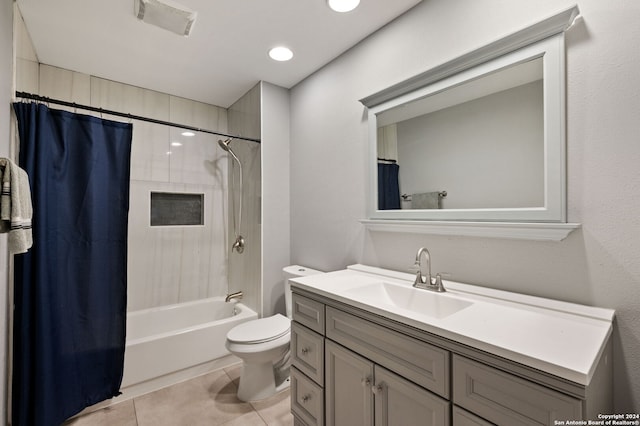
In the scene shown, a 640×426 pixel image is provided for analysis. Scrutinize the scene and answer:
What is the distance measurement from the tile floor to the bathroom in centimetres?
72

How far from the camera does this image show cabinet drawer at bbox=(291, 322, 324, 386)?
1.39m

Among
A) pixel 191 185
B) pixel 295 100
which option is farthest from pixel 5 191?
pixel 295 100

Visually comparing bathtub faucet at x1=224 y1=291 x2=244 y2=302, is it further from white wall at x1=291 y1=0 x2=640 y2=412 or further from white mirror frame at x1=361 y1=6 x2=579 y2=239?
white mirror frame at x1=361 y1=6 x2=579 y2=239

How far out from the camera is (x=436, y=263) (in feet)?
4.92

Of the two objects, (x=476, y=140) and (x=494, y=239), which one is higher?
(x=476, y=140)

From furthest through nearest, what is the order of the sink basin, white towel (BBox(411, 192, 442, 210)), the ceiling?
the ceiling
white towel (BBox(411, 192, 442, 210))
the sink basin

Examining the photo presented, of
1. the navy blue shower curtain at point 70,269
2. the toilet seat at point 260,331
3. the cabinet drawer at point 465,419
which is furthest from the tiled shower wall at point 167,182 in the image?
the cabinet drawer at point 465,419

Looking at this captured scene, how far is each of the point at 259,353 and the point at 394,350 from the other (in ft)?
3.73

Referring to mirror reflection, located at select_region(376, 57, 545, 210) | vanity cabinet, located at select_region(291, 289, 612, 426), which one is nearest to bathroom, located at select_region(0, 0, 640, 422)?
mirror reflection, located at select_region(376, 57, 545, 210)

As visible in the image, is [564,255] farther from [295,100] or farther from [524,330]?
[295,100]

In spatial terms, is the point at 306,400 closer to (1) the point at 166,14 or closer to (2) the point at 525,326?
(2) the point at 525,326

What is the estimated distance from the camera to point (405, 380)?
1.02 metres

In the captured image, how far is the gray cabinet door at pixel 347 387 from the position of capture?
1146 mm

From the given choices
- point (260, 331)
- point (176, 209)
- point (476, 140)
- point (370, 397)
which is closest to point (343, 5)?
point (476, 140)
